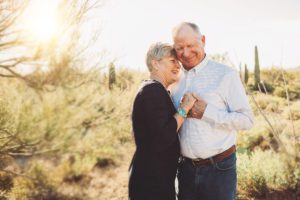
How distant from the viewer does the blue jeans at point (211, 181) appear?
2.45 metres

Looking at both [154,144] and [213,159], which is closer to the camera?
[154,144]

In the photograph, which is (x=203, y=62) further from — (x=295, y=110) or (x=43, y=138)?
(x=295, y=110)

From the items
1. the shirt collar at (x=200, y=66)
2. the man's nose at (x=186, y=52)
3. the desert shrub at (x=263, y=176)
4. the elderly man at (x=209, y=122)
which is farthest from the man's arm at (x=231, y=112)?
the desert shrub at (x=263, y=176)

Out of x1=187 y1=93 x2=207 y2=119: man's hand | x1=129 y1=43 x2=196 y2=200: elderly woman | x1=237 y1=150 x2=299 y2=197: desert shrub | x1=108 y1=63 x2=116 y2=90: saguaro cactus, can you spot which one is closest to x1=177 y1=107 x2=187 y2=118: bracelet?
x1=129 y1=43 x2=196 y2=200: elderly woman

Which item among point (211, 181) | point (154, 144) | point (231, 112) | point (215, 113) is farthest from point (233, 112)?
point (154, 144)

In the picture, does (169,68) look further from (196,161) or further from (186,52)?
(196,161)

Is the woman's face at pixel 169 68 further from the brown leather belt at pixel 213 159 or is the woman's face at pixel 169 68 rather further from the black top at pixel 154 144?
the brown leather belt at pixel 213 159

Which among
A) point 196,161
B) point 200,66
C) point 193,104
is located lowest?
point 196,161

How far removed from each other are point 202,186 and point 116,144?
8544 mm

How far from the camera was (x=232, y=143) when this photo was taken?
258 cm

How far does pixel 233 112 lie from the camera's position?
8.04 feet

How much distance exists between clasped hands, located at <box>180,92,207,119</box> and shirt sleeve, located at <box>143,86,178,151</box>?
6.7 inches

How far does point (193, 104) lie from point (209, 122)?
0.18 meters

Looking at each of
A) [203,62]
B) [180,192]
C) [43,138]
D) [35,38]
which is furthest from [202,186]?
[43,138]
